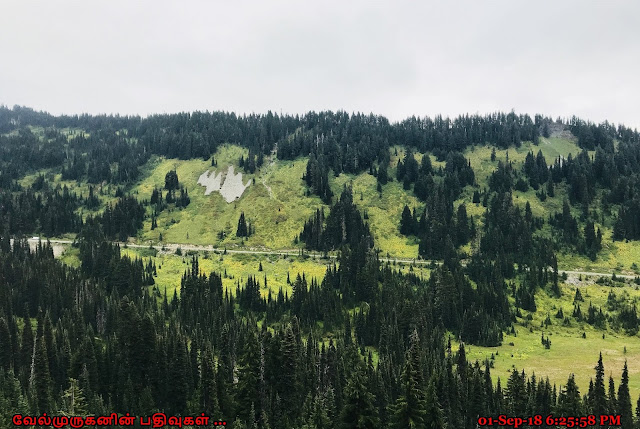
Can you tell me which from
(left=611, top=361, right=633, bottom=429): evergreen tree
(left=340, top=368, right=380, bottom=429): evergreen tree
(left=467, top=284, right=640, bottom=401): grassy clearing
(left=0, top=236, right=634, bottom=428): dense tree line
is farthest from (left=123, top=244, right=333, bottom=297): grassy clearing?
(left=340, top=368, right=380, bottom=429): evergreen tree

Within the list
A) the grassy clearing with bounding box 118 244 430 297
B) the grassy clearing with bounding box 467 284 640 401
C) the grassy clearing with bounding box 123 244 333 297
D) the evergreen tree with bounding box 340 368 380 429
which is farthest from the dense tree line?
the grassy clearing with bounding box 118 244 430 297

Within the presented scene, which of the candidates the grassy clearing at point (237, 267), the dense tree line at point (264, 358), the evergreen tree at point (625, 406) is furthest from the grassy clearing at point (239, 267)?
the evergreen tree at point (625, 406)

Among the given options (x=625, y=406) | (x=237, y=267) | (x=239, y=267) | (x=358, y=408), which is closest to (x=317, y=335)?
(x=239, y=267)

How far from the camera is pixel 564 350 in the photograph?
11444 centimetres

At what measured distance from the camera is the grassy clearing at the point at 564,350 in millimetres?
98750

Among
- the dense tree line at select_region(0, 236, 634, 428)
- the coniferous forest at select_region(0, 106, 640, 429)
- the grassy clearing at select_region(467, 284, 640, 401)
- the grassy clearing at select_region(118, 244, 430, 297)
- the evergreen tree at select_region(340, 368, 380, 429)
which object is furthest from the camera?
the grassy clearing at select_region(118, 244, 430, 297)

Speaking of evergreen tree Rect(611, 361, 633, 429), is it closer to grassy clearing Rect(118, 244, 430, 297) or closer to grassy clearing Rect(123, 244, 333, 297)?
grassy clearing Rect(118, 244, 430, 297)

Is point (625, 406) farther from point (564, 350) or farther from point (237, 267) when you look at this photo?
point (237, 267)

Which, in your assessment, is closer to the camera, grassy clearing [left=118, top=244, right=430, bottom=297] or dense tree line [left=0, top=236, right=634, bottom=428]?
dense tree line [left=0, top=236, right=634, bottom=428]

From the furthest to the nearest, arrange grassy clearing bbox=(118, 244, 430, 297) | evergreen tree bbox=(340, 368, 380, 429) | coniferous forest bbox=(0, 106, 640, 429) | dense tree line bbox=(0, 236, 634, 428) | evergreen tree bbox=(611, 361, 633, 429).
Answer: grassy clearing bbox=(118, 244, 430, 297), coniferous forest bbox=(0, 106, 640, 429), dense tree line bbox=(0, 236, 634, 428), evergreen tree bbox=(611, 361, 633, 429), evergreen tree bbox=(340, 368, 380, 429)

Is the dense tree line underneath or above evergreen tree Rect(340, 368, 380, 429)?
underneath

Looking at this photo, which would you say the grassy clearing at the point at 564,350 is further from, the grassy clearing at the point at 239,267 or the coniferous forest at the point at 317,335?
the grassy clearing at the point at 239,267

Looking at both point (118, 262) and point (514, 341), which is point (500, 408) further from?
point (118, 262)

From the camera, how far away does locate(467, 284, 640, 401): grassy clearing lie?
9875cm
